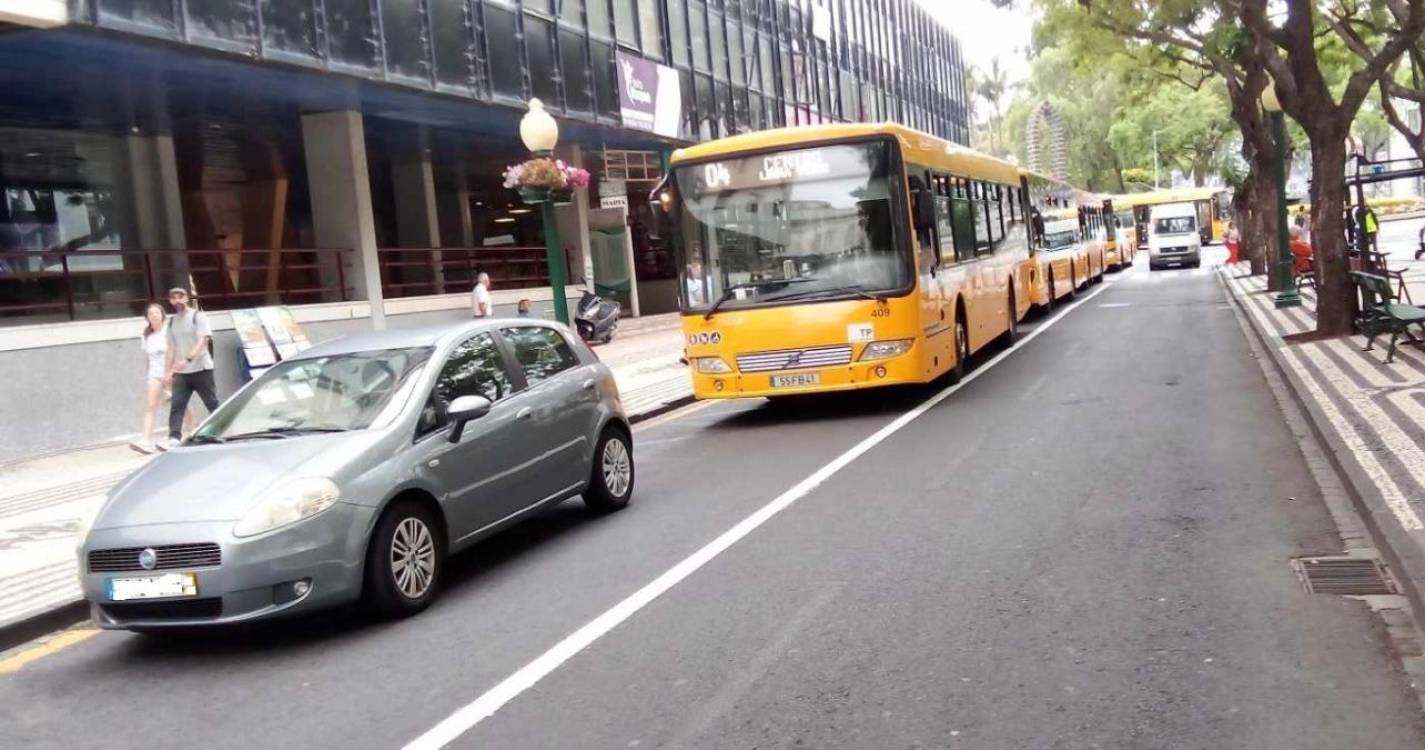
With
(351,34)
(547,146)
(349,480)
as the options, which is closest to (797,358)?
(547,146)

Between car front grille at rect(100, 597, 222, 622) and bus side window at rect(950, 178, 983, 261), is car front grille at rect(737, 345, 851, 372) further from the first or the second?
car front grille at rect(100, 597, 222, 622)

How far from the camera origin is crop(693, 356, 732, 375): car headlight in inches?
516

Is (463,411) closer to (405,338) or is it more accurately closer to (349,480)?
(349,480)

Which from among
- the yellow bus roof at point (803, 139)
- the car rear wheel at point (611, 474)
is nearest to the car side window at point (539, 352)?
the car rear wheel at point (611, 474)

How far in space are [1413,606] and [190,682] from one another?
18.1 feet

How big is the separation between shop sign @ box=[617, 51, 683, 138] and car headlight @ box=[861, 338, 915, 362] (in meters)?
15.6

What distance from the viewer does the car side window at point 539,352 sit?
331 inches

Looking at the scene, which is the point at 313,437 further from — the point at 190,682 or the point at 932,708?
the point at 932,708

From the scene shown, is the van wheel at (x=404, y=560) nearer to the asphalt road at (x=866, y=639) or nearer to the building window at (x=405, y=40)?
the asphalt road at (x=866, y=639)

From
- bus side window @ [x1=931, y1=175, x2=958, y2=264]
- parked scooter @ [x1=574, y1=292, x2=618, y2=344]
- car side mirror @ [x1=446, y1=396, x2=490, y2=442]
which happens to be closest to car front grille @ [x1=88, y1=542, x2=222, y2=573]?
car side mirror @ [x1=446, y1=396, x2=490, y2=442]

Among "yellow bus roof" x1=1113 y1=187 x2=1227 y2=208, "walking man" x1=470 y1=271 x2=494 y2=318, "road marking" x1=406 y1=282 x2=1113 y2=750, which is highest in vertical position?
"yellow bus roof" x1=1113 y1=187 x2=1227 y2=208

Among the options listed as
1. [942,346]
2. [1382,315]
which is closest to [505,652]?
[942,346]

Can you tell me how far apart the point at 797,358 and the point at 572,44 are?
1463cm

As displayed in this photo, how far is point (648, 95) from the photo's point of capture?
93.4 ft
